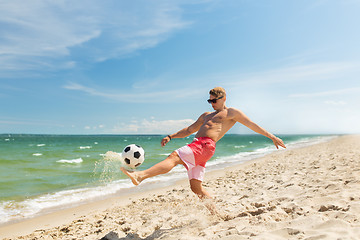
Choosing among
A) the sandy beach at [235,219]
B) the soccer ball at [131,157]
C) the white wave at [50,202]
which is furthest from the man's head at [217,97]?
the white wave at [50,202]

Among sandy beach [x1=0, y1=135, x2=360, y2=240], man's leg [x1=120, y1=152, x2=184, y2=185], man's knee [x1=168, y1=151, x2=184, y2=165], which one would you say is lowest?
sandy beach [x1=0, y1=135, x2=360, y2=240]

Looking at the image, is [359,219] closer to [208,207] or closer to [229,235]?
[229,235]

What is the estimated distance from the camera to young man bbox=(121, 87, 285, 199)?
3660mm

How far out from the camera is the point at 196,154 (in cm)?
371

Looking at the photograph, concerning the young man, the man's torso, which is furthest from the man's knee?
the man's torso

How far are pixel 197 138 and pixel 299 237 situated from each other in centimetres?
184

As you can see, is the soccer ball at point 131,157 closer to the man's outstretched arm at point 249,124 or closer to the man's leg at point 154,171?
the man's leg at point 154,171

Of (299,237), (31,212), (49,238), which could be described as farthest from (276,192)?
(31,212)

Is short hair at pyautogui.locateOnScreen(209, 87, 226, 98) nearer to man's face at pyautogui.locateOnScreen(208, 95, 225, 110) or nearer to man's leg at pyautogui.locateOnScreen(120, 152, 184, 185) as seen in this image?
man's face at pyautogui.locateOnScreen(208, 95, 225, 110)

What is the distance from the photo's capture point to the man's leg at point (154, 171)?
10.5ft

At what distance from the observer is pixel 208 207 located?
13.5ft

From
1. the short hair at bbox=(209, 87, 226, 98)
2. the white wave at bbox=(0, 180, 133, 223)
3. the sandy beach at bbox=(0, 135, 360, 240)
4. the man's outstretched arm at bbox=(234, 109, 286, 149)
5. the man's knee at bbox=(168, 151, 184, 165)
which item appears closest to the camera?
the sandy beach at bbox=(0, 135, 360, 240)

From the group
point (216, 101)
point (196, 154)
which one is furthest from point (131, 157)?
point (216, 101)

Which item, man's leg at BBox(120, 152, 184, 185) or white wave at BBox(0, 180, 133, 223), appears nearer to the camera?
man's leg at BBox(120, 152, 184, 185)
